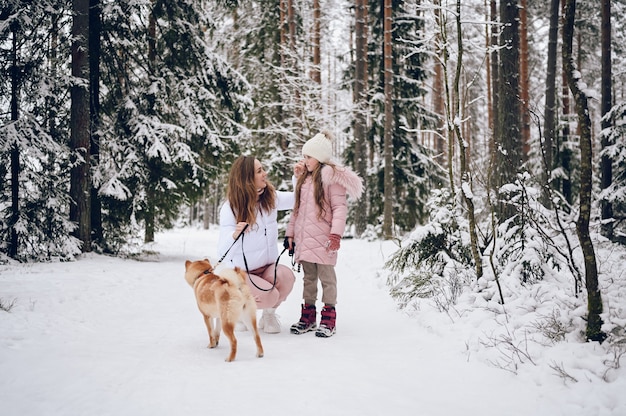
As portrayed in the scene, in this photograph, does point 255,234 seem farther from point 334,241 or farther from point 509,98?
point 509,98

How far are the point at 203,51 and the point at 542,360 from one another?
11.1m

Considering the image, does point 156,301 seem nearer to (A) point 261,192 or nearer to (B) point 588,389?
(A) point 261,192

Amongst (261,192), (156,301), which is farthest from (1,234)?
(261,192)

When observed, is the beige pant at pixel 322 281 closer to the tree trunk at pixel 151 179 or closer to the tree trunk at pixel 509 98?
the tree trunk at pixel 509 98

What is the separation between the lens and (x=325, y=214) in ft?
15.4

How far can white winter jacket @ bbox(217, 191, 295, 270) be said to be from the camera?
4465 millimetres

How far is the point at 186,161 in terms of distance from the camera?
10.9m

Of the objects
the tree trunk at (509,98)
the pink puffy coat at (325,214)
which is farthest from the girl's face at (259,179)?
the tree trunk at (509,98)

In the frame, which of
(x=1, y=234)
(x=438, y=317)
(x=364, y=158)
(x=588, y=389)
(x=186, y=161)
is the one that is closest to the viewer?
(x=588, y=389)

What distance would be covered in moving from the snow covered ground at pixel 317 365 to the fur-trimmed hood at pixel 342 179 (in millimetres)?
1621

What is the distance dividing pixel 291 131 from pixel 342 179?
12.5 meters

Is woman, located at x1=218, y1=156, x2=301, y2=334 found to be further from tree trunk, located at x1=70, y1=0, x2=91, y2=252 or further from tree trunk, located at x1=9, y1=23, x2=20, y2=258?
tree trunk, located at x1=70, y1=0, x2=91, y2=252

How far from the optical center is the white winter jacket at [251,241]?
176 inches

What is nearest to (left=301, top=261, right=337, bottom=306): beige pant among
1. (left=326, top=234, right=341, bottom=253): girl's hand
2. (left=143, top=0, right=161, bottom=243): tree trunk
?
(left=326, top=234, right=341, bottom=253): girl's hand
